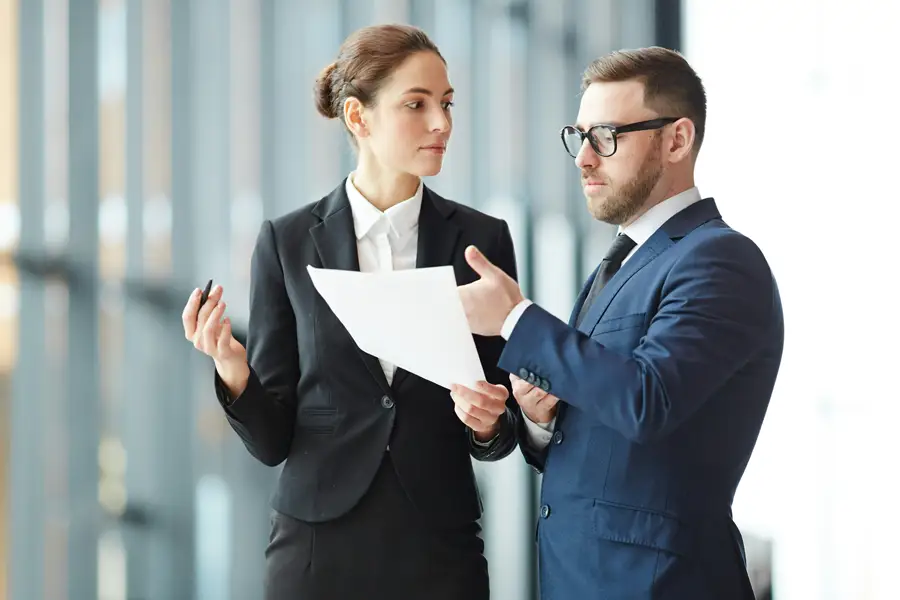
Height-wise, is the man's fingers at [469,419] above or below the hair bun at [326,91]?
below

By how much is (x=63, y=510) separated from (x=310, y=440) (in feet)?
4.03

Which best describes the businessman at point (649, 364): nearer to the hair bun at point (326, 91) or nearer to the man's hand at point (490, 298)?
the man's hand at point (490, 298)

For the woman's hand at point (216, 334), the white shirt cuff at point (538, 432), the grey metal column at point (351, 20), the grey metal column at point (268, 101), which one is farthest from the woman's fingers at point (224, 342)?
the grey metal column at point (351, 20)

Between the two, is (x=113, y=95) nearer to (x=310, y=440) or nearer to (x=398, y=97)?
(x=398, y=97)

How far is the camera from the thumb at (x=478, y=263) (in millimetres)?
1400

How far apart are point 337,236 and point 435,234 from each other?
0.66 ft

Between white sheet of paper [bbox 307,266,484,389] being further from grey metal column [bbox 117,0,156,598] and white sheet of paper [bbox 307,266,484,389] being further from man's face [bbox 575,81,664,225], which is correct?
grey metal column [bbox 117,0,156,598]

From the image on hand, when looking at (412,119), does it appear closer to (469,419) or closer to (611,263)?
(611,263)

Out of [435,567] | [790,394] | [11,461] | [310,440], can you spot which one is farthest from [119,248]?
[790,394]

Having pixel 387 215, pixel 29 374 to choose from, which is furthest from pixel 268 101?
pixel 387 215

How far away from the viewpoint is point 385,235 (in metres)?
1.85

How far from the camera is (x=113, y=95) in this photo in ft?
8.75

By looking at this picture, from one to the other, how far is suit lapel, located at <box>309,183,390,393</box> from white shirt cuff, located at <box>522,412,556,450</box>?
298 mm

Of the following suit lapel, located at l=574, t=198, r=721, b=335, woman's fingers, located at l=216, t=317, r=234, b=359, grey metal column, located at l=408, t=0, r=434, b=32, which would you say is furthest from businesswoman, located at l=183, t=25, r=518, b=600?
grey metal column, located at l=408, t=0, r=434, b=32
